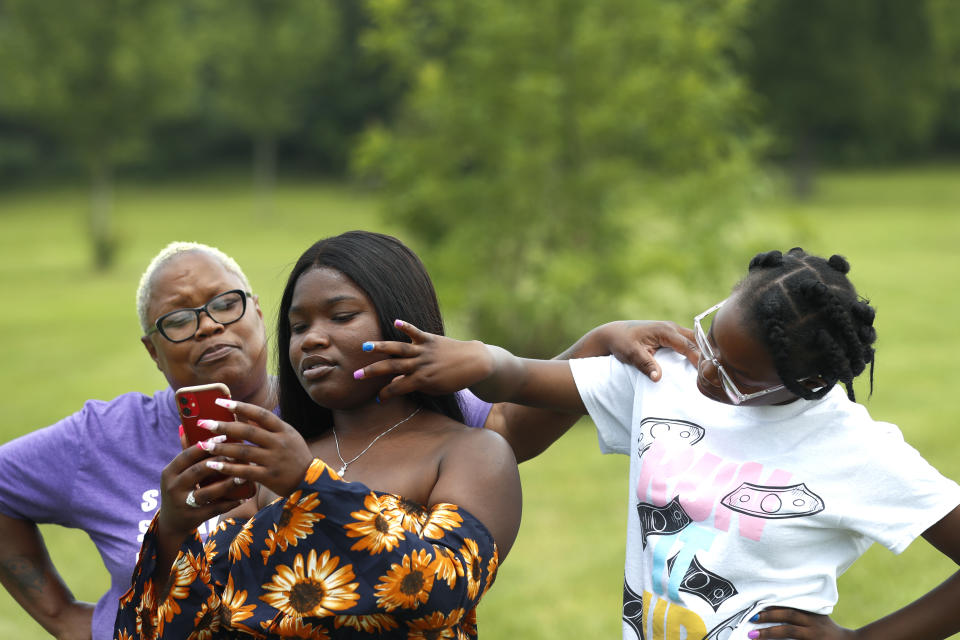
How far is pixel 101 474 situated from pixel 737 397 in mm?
1772

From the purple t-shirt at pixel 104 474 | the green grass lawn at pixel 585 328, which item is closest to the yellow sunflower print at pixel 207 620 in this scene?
the purple t-shirt at pixel 104 474

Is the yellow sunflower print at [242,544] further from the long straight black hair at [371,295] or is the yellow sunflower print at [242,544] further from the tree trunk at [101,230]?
the tree trunk at [101,230]

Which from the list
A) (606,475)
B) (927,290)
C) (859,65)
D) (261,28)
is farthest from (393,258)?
(859,65)

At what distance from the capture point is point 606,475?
885cm

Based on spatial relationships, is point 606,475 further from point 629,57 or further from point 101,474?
point 101,474

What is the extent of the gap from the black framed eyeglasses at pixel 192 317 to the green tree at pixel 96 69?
22533 mm

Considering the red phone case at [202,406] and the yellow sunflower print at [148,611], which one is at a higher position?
the red phone case at [202,406]

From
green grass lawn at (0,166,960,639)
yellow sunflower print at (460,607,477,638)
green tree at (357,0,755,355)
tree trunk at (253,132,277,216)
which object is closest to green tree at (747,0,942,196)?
green grass lawn at (0,166,960,639)

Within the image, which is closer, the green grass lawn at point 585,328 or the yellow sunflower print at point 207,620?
the yellow sunflower print at point 207,620

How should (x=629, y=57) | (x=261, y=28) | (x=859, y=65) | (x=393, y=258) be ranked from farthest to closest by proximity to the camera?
1. (x=859, y=65)
2. (x=261, y=28)
3. (x=629, y=57)
4. (x=393, y=258)

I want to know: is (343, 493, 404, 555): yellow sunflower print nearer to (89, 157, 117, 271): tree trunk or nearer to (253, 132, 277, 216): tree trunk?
(89, 157, 117, 271): tree trunk

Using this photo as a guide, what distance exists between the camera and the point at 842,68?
40.5 m

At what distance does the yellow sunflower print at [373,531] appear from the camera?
1.91 m

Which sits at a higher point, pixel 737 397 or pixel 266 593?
pixel 737 397
